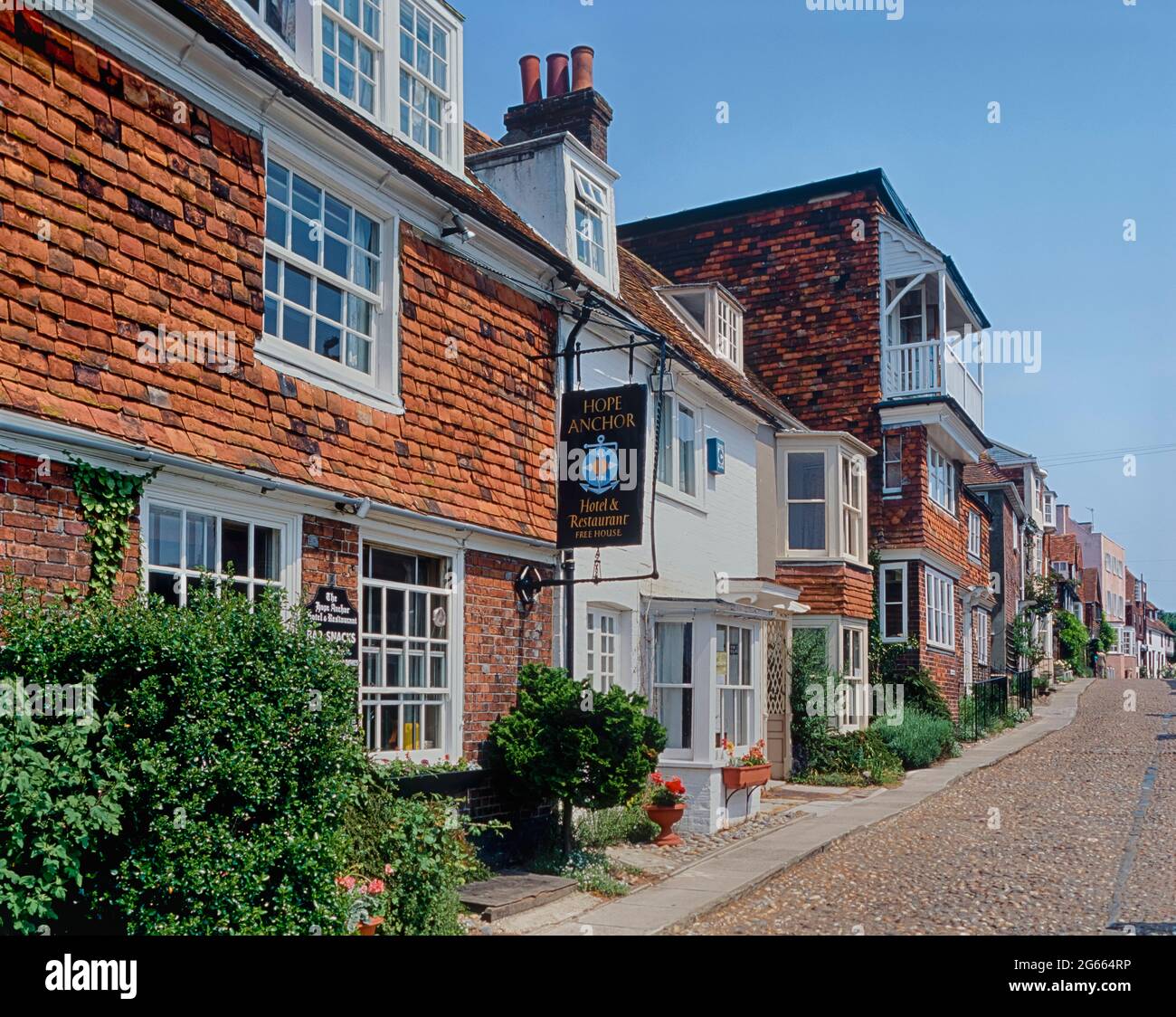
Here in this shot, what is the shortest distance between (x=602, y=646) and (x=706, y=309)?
822 cm

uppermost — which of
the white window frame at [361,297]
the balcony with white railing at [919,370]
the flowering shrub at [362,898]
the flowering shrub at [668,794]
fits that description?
the balcony with white railing at [919,370]

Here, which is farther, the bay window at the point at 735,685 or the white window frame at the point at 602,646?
the bay window at the point at 735,685

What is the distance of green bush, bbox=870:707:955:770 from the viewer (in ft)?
65.3

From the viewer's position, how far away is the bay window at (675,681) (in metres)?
14.0

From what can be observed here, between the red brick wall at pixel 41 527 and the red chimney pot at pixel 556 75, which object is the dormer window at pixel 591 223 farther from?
the red brick wall at pixel 41 527

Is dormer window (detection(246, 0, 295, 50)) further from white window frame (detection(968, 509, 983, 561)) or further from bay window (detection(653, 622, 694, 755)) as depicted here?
white window frame (detection(968, 509, 983, 561))

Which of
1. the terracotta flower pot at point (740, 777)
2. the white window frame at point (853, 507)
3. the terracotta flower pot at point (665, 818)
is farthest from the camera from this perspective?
the white window frame at point (853, 507)

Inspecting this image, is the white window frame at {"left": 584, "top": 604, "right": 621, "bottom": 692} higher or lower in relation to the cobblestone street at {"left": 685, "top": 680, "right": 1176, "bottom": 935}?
higher

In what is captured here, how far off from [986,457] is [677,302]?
2739 centimetres

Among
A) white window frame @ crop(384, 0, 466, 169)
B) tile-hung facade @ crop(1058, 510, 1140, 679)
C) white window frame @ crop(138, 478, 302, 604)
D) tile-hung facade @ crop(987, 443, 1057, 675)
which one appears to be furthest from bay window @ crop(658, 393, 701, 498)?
tile-hung facade @ crop(1058, 510, 1140, 679)

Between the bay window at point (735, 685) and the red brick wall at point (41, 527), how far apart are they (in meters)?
8.80

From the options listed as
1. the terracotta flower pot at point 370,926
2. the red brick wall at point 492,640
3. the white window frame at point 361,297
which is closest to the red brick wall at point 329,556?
the white window frame at point 361,297

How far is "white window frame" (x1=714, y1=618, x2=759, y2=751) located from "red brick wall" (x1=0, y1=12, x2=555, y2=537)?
5.17 meters

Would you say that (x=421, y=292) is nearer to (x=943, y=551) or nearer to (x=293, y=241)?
(x=293, y=241)
